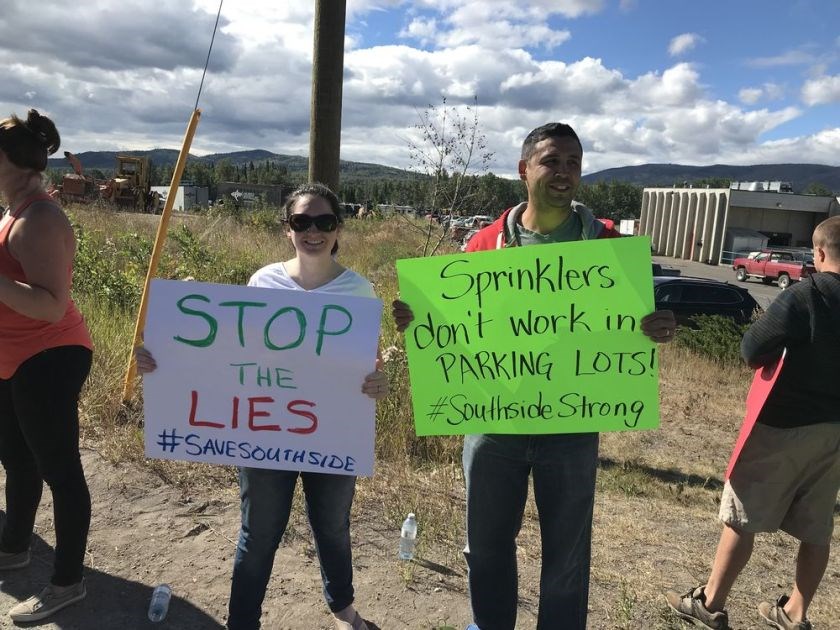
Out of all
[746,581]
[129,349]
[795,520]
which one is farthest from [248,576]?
[129,349]

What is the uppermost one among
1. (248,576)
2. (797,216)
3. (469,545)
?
(797,216)

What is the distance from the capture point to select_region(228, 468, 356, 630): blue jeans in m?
2.22

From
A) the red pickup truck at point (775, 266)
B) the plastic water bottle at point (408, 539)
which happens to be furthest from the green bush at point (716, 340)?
the red pickup truck at point (775, 266)

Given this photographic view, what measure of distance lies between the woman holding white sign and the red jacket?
47cm

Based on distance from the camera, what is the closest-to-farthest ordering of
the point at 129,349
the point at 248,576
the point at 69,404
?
the point at 248,576 < the point at 69,404 < the point at 129,349

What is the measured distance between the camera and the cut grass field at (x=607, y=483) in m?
2.99

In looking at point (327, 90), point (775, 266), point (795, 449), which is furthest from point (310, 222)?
point (775, 266)

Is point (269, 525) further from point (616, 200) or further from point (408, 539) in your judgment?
point (616, 200)

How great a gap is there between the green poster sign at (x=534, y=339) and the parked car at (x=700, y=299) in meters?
11.3

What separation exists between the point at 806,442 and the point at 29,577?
351cm

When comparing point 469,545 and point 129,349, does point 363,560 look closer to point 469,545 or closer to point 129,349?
point 469,545

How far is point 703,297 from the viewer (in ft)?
43.1

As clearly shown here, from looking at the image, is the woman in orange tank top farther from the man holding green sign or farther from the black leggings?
the man holding green sign

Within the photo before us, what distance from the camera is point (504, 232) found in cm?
231
